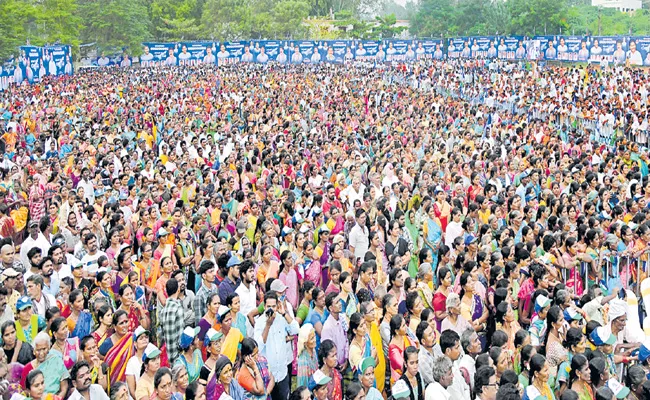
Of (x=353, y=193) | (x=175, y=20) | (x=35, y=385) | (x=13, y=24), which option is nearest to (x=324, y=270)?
(x=353, y=193)

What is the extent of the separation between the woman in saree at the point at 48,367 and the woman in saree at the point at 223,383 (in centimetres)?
94

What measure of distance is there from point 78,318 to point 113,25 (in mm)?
45782

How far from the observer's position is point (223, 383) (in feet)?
18.6

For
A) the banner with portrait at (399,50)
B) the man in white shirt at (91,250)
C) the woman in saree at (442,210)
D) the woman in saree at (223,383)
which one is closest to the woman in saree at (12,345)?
the woman in saree at (223,383)

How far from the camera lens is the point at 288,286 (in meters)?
7.86

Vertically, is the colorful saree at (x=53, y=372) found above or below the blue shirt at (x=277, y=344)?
above

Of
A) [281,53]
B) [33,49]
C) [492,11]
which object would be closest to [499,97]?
[33,49]

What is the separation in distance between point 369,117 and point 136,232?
1410cm

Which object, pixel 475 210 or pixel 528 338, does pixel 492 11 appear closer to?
pixel 475 210

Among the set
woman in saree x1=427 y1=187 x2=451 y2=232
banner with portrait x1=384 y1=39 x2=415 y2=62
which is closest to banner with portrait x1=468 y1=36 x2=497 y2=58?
banner with portrait x1=384 y1=39 x2=415 y2=62

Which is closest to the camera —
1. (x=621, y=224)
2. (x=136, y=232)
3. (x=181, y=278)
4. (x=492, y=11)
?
(x=181, y=278)

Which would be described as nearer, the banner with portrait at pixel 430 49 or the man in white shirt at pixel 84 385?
the man in white shirt at pixel 84 385

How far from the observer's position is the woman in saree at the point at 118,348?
238 inches

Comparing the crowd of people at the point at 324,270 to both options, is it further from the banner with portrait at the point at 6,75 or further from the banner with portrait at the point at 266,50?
the banner with portrait at the point at 266,50
